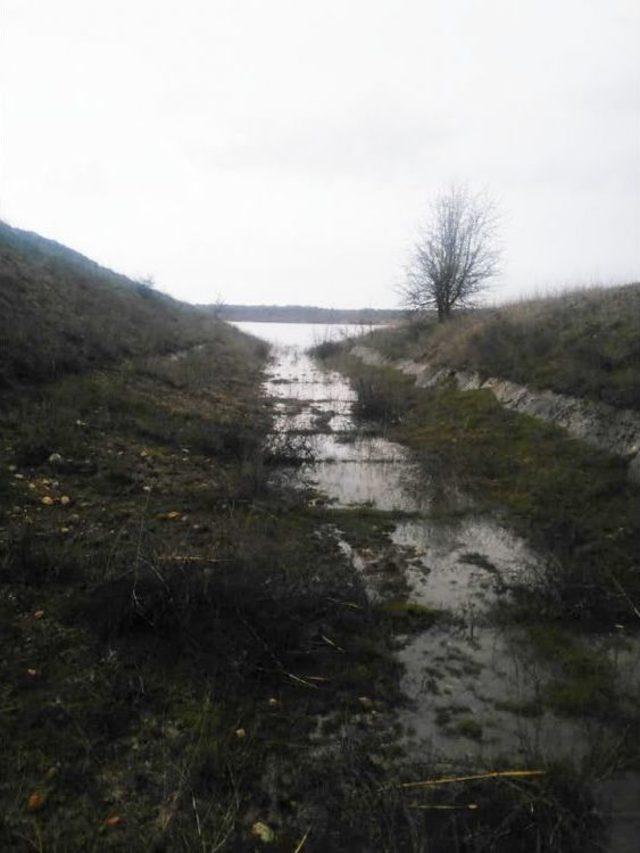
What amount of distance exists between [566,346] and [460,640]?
387 inches

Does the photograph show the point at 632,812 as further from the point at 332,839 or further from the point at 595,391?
the point at 595,391

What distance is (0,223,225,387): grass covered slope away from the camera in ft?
34.7

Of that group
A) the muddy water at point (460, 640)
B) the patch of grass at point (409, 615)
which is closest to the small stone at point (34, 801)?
the muddy water at point (460, 640)

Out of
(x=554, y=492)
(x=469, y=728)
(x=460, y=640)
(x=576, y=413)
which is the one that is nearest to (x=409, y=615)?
(x=460, y=640)

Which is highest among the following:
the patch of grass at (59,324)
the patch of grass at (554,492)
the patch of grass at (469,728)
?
the patch of grass at (59,324)

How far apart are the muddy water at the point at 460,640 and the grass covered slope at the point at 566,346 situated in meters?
3.59

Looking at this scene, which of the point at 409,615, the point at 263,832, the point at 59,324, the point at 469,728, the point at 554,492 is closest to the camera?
the point at 263,832

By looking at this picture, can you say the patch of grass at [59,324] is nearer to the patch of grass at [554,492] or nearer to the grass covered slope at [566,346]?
the patch of grass at [554,492]

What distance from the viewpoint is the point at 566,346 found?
1300 cm

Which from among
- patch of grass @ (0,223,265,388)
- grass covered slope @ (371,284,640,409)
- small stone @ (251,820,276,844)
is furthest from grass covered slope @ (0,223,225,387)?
grass covered slope @ (371,284,640,409)

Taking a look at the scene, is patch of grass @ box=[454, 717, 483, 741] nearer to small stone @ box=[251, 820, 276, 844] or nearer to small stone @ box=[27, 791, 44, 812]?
small stone @ box=[251, 820, 276, 844]

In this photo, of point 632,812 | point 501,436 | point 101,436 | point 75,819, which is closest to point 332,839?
point 75,819

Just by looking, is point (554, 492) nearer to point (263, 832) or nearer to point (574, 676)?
point (574, 676)

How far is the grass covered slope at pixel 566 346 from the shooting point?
10516 millimetres
